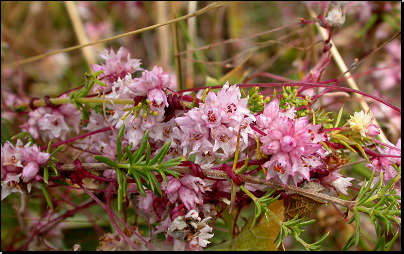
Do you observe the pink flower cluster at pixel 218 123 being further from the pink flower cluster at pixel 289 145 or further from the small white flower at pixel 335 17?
the small white flower at pixel 335 17

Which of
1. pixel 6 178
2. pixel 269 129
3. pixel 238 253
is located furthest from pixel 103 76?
pixel 238 253

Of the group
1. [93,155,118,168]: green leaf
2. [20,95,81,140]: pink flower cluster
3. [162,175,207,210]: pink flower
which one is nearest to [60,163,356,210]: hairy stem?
[162,175,207,210]: pink flower

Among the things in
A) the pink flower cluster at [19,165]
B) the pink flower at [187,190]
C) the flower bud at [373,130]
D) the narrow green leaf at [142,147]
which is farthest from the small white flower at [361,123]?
the pink flower cluster at [19,165]

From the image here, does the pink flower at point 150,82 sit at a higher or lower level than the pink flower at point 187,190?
higher

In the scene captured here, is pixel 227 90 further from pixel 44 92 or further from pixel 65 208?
pixel 44 92

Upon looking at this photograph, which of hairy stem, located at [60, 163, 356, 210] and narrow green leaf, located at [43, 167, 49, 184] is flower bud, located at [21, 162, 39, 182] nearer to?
narrow green leaf, located at [43, 167, 49, 184]

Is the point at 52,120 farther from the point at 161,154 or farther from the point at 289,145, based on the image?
the point at 289,145
